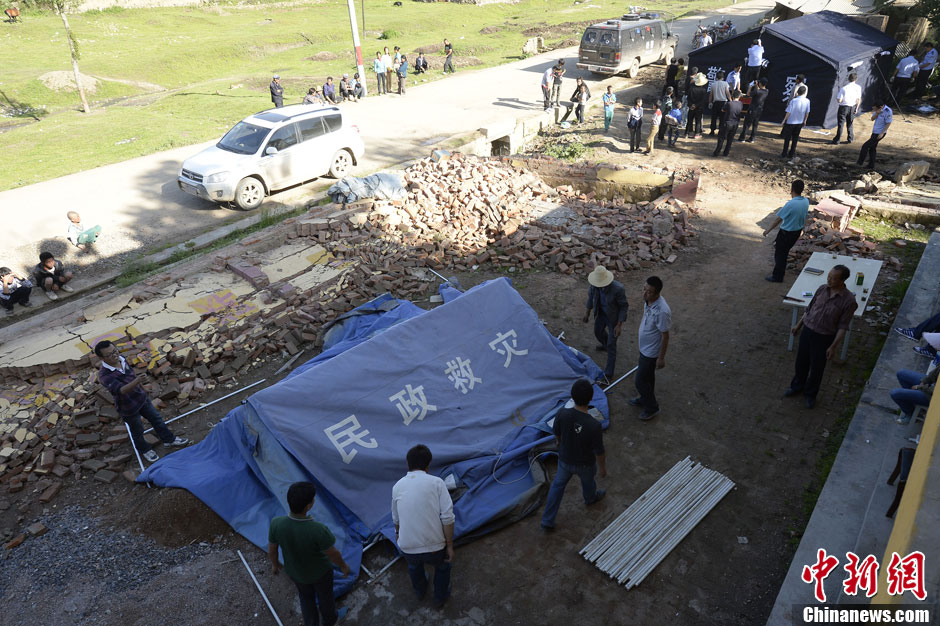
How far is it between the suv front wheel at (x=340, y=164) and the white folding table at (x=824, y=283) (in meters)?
10.9

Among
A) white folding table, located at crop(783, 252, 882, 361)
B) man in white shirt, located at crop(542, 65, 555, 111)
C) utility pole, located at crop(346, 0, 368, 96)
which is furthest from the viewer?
utility pole, located at crop(346, 0, 368, 96)

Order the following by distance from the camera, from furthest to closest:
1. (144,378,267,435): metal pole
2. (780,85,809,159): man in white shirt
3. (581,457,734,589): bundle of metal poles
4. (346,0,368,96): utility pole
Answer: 1. (346,0,368,96): utility pole
2. (780,85,809,159): man in white shirt
3. (144,378,267,435): metal pole
4. (581,457,734,589): bundle of metal poles

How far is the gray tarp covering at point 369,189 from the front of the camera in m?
12.6

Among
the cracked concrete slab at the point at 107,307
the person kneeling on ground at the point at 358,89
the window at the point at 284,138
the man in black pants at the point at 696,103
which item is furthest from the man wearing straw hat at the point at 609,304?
the person kneeling on ground at the point at 358,89

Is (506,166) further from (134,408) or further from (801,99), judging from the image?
(134,408)

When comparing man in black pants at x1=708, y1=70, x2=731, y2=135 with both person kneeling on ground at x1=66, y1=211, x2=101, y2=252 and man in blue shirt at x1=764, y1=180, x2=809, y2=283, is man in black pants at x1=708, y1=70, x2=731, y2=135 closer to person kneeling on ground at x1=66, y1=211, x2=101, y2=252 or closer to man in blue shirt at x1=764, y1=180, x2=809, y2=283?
man in blue shirt at x1=764, y1=180, x2=809, y2=283

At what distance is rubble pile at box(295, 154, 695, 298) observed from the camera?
10.4m

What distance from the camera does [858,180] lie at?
13.2 m

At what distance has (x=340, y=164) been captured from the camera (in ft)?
49.3

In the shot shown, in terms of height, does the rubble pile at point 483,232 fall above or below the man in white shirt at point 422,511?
below

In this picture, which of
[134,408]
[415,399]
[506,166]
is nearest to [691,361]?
[415,399]

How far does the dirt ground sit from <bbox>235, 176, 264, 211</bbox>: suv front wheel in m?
6.44

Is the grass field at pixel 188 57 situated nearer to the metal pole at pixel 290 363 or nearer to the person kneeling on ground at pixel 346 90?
the person kneeling on ground at pixel 346 90

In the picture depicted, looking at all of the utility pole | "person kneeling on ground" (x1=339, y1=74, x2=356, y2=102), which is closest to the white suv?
the utility pole
